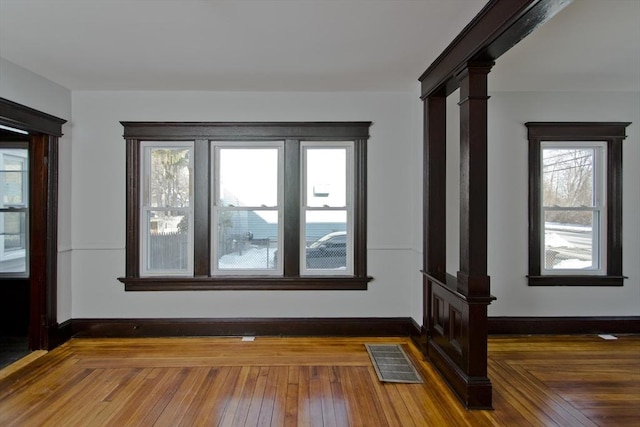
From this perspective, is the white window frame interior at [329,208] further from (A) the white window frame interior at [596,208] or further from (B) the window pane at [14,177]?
(B) the window pane at [14,177]

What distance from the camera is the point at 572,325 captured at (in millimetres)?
4090

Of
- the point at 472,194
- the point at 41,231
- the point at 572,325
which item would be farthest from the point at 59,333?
the point at 572,325

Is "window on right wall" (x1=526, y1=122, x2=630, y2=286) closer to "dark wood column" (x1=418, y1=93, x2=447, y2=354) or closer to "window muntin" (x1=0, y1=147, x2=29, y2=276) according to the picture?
"dark wood column" (x1=418, y1=93, x2=447, y2=354)

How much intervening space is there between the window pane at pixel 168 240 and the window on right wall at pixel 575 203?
381 centimetres

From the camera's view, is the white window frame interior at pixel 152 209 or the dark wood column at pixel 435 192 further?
the white window frame interior at pixel 152 209

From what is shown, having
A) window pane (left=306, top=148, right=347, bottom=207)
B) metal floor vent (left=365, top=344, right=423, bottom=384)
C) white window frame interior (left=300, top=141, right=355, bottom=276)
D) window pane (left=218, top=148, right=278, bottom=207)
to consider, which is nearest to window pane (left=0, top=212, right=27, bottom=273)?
window pane (left=218, top=148, right=278, bottom=207)

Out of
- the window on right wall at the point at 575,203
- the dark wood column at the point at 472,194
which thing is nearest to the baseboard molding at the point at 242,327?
the dark wood column at the point at 472,194

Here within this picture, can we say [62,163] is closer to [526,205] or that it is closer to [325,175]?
[325,175]

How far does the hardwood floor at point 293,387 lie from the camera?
8.12ft

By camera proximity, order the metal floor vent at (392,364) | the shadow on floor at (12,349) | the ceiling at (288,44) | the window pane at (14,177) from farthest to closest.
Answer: the window pane at (14,177), the shadow on floor at (12,349), the metal floor vent at (392,364), the ceiling at (288,44)

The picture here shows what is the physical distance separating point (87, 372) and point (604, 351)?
15.6 feet

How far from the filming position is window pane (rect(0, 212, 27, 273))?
4.23m

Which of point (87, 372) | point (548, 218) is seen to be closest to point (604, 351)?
point (548, 218)

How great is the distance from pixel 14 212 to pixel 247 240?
2.71m
